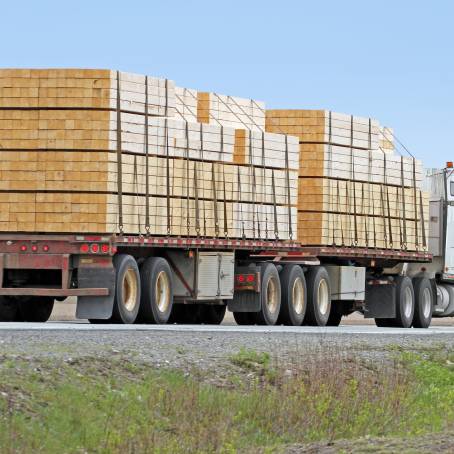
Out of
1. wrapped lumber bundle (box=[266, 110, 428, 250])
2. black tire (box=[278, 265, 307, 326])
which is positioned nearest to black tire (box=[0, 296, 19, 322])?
black tire (box=[278, 265, 307, 326])

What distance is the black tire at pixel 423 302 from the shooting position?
34.7m

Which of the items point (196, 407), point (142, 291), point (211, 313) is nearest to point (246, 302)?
point (211, 313)

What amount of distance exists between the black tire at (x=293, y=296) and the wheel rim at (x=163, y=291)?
3.96 meters

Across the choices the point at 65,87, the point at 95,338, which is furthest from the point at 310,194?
the point at 95,338

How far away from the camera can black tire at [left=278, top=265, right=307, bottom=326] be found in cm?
2927

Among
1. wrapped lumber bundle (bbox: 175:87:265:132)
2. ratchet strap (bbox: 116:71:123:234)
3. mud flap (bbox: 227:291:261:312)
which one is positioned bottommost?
mud flap (bbox: 227:291:261:312)

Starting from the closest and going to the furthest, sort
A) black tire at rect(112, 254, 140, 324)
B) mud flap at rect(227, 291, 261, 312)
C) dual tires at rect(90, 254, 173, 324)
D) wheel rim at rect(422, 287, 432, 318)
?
black tire at rect(112, 254, 140, 324)
dual tires at rect(90, 254, 173, 324)
mud flap at rect(227, 291, 261, 312)
wheel rim at rect(422, 287, 432, 318)

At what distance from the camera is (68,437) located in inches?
441

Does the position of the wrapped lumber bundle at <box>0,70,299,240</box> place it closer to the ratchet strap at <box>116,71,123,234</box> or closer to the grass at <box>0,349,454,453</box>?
the ratchet strap at <box>116,71,123,234</box>

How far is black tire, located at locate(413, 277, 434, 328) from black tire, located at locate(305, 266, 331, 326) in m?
4.24

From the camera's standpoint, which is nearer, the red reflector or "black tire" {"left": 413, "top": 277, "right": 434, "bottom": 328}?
the red reflector

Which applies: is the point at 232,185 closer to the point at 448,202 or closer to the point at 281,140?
the point at 281,140

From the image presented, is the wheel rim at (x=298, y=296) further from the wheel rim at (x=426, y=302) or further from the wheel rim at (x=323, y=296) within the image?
the wheel rim at (x=426, y=302)

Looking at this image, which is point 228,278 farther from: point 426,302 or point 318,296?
point 426,302
